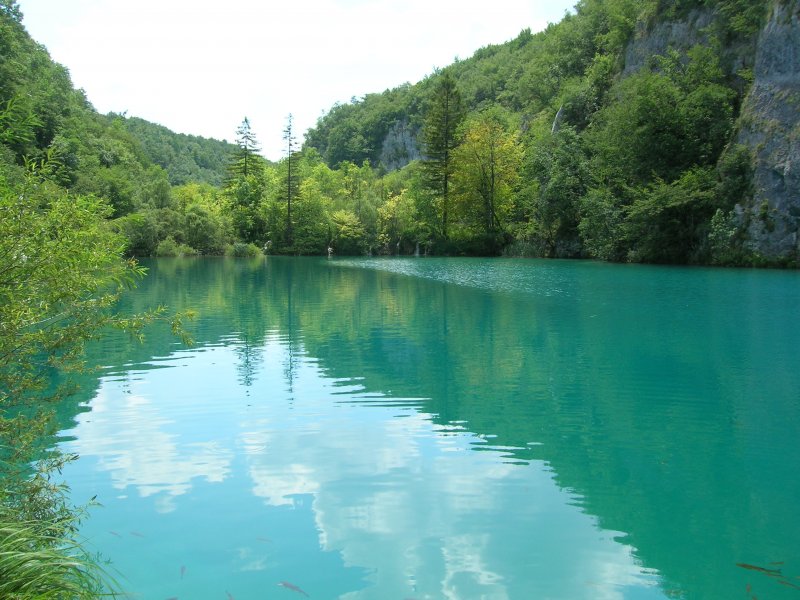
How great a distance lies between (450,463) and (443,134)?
5805cm

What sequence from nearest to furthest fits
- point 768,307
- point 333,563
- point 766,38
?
1. point 333,563
2. point 768,307
3. point 766,38

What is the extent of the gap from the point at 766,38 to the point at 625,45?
56.2ft

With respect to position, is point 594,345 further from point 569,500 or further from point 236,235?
point 236,235

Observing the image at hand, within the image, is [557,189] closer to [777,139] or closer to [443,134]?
[777,139]

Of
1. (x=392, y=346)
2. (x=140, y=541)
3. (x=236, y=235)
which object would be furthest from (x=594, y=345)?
(x=236, y=235)

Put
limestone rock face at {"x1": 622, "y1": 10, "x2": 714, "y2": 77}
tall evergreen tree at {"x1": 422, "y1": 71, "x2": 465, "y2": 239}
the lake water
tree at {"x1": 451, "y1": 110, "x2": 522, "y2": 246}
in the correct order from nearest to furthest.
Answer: the lake water < limestone rock face at {"x1": 622, "y1": 10, "x2": 714, "y2": 77} < tree at {"x1": 451, "y1": 110, "x2": 522, "y2": 246} < tall evergreen tree at {"x1": 422, "y1": 71, "x2": 465, "y2": 239}

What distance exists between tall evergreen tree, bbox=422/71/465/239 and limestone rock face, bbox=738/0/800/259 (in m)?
31.3

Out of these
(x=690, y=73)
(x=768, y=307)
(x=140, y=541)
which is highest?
(x=690, y=73)

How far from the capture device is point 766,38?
3294cm

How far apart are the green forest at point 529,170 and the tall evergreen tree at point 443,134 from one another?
0.13 m

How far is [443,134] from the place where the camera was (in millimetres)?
61844

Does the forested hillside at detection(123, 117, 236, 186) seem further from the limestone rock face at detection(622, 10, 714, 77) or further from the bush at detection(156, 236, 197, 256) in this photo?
the limestone rock face at detection(622, 10, 714, 77)

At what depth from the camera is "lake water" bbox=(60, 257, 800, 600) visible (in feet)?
14.9

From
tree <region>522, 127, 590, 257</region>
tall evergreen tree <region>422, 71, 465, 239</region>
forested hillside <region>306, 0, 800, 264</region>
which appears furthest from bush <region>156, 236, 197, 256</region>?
tree <region>522, 127, 590, 257</region>
